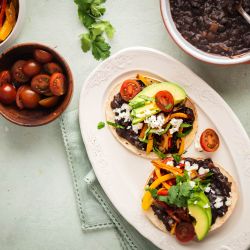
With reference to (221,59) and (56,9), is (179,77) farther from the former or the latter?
(56,9)

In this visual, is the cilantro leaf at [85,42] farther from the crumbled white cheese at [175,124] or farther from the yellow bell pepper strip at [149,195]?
the yellow bell pepper strip at [149,195]

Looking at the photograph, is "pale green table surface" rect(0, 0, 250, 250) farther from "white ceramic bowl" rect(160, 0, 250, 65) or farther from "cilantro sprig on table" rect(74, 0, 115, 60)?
"white ceramic bowl" rect(160, 0, 250, 65)

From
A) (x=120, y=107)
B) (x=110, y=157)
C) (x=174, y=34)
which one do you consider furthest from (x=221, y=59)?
(x=110, y=157)

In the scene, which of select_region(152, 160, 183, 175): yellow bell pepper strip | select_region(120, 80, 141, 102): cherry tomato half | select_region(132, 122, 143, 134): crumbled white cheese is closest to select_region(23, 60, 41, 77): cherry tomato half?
select_region(120, 80, 141, 102): cherry tomato half

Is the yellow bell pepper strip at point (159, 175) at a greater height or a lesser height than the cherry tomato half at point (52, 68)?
lesser

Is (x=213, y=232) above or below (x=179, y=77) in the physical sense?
below

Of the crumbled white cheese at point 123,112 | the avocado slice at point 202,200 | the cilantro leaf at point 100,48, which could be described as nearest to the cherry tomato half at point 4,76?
the cilantro leaf at point 100,48

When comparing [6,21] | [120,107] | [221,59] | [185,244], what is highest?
[6,21]

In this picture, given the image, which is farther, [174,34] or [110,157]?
[110,157]
